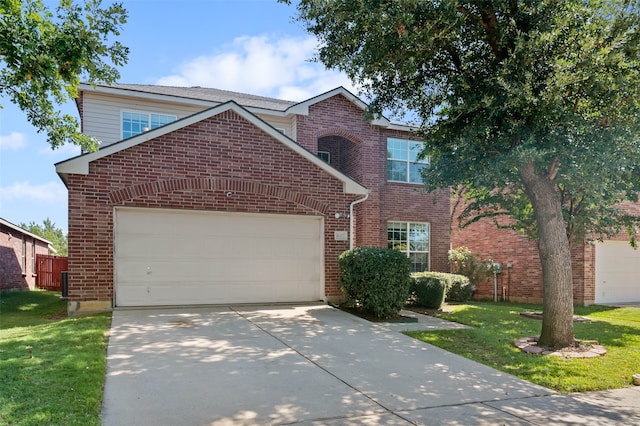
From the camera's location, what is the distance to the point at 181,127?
10.8 meters

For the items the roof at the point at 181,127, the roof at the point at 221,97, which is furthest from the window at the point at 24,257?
the roof at the point at 181,127

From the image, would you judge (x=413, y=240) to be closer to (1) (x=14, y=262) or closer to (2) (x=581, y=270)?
(2) (x=581, y=270)

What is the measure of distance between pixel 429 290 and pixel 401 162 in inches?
248

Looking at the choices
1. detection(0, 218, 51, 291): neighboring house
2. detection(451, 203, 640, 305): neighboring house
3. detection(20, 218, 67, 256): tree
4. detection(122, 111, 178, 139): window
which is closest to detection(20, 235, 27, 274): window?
detection(0, 218, 51, 291): neighboring house

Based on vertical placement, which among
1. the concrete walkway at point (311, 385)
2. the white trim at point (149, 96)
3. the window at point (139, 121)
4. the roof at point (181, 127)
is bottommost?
the concrete walkway at point (311, 385)

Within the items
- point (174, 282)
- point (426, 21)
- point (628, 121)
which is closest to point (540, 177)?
point (628, 121)

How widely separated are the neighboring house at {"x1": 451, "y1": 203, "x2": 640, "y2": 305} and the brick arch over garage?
6.61 metres

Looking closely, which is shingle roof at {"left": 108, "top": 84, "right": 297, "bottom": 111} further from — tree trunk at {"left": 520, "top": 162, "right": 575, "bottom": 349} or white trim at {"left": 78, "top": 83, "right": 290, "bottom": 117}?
tree trunk at {"left": 520, "top": 162, "right": 575, "bottom": 349}

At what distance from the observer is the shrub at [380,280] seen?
33.9ft

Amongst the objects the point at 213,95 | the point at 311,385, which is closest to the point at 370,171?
the point at 213,95

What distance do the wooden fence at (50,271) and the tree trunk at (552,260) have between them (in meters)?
17.9

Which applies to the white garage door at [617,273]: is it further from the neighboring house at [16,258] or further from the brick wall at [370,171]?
the neighboring house at [16,258]

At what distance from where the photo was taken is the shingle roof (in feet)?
50.1

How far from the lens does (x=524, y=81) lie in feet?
24.9
